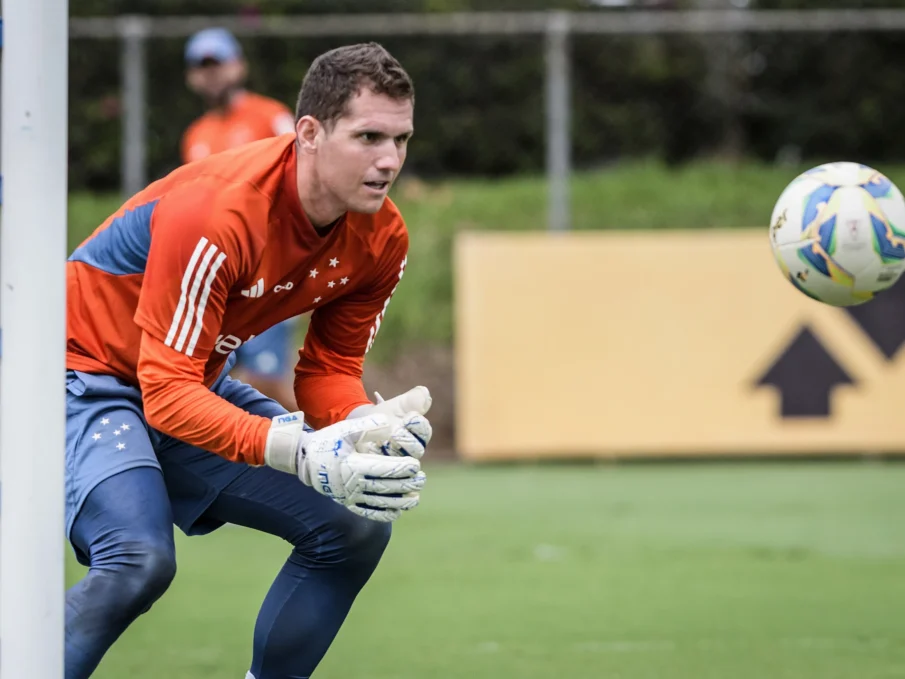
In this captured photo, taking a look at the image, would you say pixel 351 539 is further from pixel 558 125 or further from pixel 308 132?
pixel 558 125

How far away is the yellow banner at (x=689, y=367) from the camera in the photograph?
9.87 m

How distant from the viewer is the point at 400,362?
1135 centimetres

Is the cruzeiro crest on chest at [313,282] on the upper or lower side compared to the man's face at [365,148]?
lower

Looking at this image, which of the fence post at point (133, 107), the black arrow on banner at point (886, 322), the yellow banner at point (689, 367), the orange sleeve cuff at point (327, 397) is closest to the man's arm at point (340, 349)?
the orange sleeve cuff at point (327, 397)

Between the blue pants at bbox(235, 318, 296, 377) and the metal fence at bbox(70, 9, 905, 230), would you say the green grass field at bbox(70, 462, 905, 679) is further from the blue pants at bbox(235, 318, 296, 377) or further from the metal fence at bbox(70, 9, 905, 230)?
the metal fence at bbox(70, 9, 905, 230)

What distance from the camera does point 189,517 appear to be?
3.93 metres

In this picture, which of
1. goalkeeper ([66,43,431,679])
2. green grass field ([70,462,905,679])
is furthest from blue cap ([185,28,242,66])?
goalkeeper ([66,43,431,679])

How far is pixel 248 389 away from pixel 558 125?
7060 millimetres

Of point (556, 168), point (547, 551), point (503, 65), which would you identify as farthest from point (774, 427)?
point (503, 65)

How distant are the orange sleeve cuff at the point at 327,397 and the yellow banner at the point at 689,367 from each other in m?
5.71

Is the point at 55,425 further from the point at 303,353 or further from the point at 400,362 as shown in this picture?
the point at 400,362

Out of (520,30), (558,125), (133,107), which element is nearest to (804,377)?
(558,125)

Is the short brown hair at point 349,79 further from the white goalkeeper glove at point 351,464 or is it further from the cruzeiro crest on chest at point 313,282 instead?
the white goalkeeper glove at point 351,464

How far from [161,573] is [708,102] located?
11.3m
